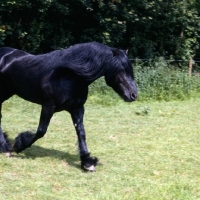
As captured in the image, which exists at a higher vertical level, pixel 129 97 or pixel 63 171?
pixel 129 97

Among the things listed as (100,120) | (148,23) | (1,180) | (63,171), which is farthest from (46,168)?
(148,23)

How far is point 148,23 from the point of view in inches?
612

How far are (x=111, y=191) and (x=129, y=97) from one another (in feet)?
3.69

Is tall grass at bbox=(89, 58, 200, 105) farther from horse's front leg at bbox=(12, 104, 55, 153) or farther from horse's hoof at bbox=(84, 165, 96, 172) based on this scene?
horse's hoof at bbox=(84, 165, 96, 172)

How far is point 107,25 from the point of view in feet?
46.9

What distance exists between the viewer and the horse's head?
4758 mm

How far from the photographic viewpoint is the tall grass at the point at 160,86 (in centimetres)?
1116

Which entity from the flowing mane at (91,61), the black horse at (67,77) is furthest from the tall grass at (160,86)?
the flowing mane at (91,61)

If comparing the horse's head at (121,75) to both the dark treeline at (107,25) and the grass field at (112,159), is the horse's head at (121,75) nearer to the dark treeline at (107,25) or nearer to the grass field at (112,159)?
the grass field at (112,159)

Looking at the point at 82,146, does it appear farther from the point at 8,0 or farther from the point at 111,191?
the point at 8,0

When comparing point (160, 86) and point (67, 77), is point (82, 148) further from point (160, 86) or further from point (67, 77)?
point (160, 86)

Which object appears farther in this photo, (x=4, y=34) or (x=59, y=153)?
(x=4, y=34)

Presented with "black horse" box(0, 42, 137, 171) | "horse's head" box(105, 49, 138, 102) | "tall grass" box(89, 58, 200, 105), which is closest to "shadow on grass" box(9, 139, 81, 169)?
"black horse" box(0, 42, 137, 171)

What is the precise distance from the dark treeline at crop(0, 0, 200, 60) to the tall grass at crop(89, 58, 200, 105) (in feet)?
9.25
